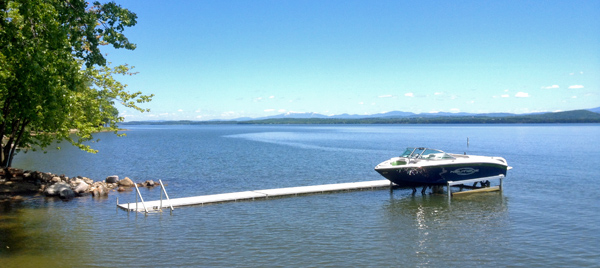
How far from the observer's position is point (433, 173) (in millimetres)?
24281

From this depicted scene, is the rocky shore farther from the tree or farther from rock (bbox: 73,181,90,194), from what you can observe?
the tree

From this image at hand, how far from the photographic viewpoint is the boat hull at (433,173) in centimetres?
2417

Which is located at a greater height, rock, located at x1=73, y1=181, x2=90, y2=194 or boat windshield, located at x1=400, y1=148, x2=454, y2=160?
boat windshield, located at x1=400, y1=148, x2=454, y2=160

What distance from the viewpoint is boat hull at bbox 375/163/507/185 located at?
79.3 feet

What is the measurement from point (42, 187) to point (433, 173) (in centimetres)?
2128

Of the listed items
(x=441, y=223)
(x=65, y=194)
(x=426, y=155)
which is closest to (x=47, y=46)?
(x=65, y=194)

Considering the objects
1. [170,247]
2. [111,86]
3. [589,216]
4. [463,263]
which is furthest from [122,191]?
[589,216]

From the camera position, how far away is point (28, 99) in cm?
1644

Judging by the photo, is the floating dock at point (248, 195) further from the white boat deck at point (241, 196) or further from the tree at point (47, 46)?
the tree at point (47, 46)

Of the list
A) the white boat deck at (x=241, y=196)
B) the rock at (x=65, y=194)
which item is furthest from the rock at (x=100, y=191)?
the white boat deck at (x=241, y=196)

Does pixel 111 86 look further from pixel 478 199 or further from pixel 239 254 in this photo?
pixel 478 199

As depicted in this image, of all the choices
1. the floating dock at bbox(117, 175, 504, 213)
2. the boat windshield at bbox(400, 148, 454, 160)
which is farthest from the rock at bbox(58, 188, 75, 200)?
the boat windshield at bbox(400, 148, 454, 160)

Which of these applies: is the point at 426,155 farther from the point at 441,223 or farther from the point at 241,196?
the point at 241,196

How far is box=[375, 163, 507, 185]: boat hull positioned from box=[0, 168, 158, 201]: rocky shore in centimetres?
1559
